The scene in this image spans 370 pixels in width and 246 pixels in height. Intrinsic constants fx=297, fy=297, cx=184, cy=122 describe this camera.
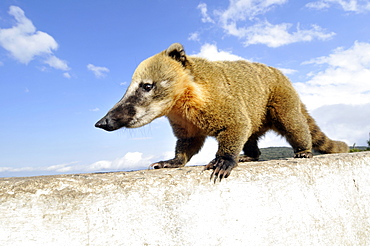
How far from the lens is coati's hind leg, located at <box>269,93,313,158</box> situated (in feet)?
14.8

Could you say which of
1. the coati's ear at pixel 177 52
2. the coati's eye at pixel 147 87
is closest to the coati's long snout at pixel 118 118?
the coati's eye at pixel 147 87

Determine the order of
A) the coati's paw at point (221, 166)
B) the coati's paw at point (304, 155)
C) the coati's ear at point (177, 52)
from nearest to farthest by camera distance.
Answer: the coati's paw at point (221, 166)
the coati's ear at point (177, 52)
the coati's paw at point (304, 155)

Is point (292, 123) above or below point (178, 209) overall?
above

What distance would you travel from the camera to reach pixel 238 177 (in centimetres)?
292

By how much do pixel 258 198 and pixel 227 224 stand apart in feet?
1.40

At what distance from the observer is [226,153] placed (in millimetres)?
3365

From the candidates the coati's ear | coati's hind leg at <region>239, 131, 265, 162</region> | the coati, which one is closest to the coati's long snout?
the coati

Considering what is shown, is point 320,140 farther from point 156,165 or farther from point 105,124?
point 105,124

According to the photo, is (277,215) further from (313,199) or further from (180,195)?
(180,195)

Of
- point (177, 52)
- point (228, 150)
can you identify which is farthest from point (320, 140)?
point (177, 52)

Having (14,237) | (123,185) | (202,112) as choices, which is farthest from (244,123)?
(14,237)

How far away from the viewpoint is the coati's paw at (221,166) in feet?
9.43

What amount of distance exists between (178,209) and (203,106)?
1.41 meters

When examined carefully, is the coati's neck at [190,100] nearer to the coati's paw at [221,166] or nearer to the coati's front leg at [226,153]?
the coati's front leg at [226,153]
